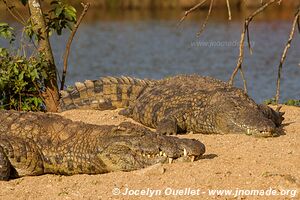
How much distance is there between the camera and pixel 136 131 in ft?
24.0

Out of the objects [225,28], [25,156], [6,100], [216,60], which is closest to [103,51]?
[216,60]

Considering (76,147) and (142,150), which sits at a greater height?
(142,150)

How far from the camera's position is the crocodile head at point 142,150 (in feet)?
23.4

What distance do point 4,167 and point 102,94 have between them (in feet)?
14.6

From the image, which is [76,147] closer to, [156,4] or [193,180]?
[193,180]

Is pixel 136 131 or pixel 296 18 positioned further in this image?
pixel 296 18

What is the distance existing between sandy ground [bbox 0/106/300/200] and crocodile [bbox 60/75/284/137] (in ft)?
4.82

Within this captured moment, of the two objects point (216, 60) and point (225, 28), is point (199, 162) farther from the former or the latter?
point (225, 28)

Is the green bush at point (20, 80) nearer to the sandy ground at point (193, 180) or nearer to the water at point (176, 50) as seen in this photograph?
the sandy ground at point (193, 180)

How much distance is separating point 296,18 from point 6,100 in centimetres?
418

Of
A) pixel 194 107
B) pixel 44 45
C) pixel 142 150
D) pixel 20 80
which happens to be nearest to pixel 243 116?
pixel 194 107

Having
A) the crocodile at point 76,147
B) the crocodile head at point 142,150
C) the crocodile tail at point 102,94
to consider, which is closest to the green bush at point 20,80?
the crocodile tail at point 102,94

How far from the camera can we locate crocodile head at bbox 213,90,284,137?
355 inches

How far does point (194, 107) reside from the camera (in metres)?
10.1
